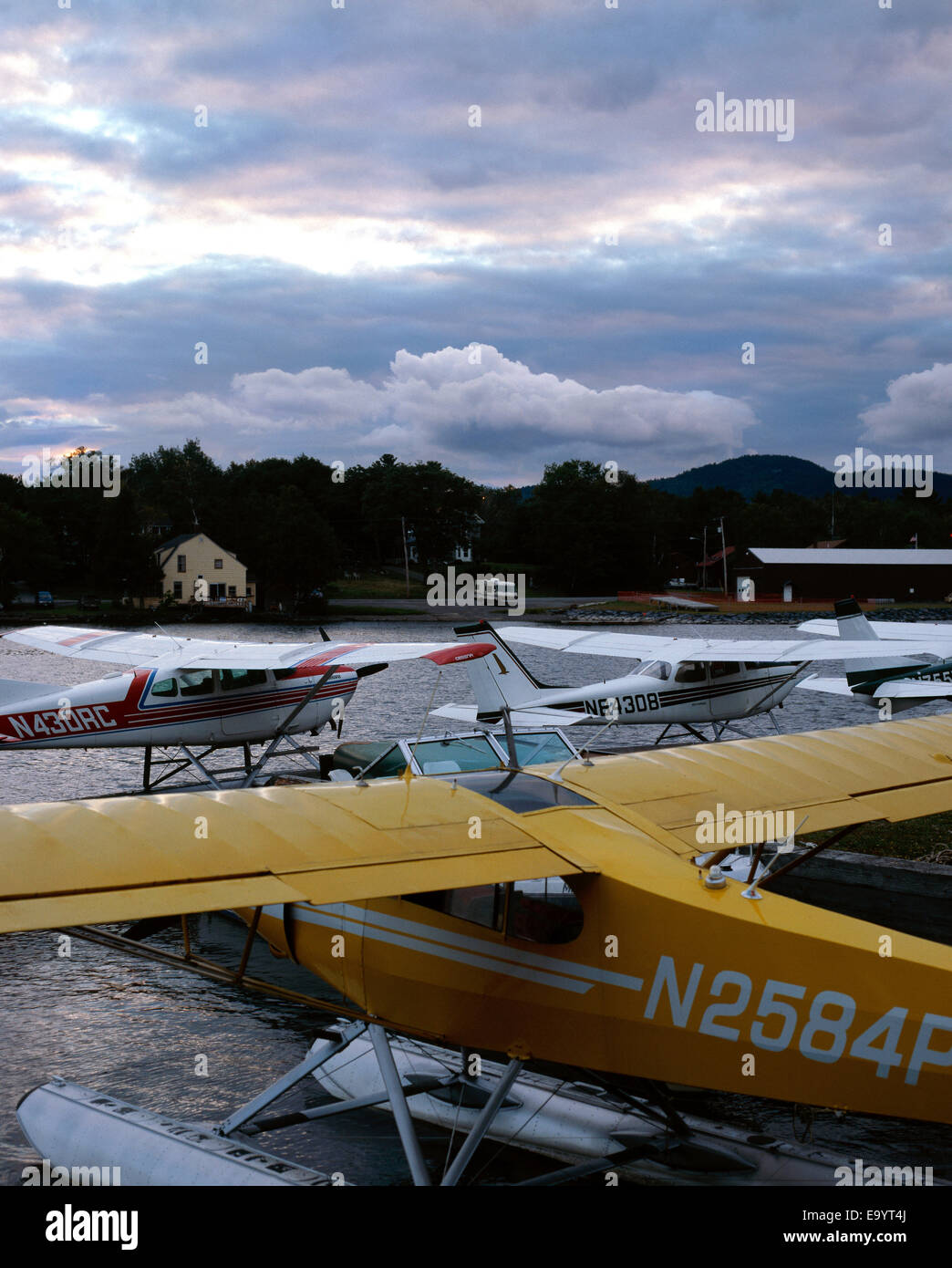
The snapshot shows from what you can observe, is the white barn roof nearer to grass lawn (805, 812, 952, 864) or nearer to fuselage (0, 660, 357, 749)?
fuselage (0, 660, 357, 749)

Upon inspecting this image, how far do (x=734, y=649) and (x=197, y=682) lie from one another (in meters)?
9.44

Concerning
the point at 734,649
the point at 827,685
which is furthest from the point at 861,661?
the point at 734,649

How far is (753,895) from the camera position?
4789 mm

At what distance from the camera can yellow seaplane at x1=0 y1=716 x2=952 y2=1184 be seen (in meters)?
4.43

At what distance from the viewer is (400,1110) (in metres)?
5.30

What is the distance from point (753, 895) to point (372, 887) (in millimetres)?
1759

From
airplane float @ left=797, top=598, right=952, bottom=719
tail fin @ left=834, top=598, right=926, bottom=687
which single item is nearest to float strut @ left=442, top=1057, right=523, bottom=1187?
airplane float @ left=797, top=598, right=952, bottom=719

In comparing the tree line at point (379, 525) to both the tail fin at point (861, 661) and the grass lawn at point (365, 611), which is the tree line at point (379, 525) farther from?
the tail fin at point (861, 661)

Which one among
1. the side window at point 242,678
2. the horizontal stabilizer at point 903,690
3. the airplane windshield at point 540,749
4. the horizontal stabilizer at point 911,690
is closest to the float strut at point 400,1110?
the airplane windshield at point 540,749

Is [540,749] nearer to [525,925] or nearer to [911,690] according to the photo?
[525,925]

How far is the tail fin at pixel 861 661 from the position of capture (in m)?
20.2

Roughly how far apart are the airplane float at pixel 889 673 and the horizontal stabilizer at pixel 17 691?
43.6 ft

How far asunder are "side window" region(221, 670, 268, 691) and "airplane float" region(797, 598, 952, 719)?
10.1 metres
